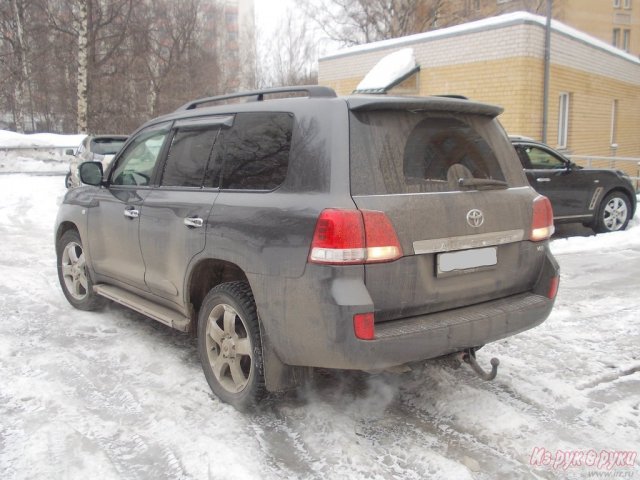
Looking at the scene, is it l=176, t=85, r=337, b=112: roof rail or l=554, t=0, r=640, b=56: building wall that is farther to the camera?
l=554, t=0, r=640, b=56: building wall

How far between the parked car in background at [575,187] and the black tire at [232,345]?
22.6 feet

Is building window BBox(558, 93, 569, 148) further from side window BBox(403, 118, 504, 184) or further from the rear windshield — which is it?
the rear windshield

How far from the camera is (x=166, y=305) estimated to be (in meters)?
4.14

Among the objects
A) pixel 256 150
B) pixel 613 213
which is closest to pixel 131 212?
pixel 256 150

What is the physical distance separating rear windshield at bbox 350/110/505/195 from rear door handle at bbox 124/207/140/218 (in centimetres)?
204

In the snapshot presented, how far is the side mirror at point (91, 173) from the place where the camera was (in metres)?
4.81

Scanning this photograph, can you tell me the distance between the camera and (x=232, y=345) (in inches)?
134

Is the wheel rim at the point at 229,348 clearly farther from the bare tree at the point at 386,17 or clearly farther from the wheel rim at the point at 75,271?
the bare tree at the point at 386,17

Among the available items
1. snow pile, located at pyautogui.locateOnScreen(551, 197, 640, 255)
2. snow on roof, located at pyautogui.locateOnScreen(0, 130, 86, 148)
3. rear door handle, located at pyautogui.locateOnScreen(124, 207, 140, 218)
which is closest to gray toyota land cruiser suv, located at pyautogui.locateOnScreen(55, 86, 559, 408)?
rear door handle, located at pyautogui.locateOnScreen(124, 207, 140, 218)

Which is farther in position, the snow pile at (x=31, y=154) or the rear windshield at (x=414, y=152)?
the snow pile at (x=31, y=154)

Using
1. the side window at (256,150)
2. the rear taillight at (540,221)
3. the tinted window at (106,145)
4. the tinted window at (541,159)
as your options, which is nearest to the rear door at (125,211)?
the side window at (256,150)

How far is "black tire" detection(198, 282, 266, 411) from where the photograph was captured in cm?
321

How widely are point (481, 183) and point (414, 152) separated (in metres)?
0.47

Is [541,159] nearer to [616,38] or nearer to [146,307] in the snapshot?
[146,307]
